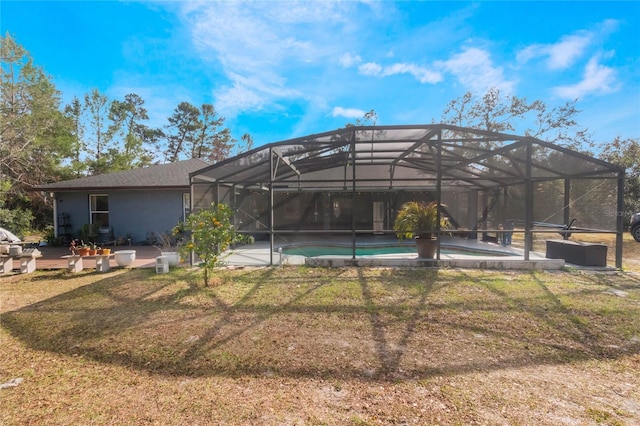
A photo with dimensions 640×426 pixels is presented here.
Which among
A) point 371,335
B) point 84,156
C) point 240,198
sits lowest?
point 371,335

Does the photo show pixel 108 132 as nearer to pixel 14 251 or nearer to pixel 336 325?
pixel 14 251

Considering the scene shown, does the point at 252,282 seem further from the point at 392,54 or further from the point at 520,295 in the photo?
the point at 392,54

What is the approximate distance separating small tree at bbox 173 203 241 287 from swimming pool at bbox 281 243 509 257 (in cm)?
403

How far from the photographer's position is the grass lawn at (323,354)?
84.0 inches

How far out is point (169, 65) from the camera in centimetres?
1270

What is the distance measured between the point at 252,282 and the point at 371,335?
301cm

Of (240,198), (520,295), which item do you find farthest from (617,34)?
(240,198)

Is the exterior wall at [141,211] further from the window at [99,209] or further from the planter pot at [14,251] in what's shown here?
the planter pot at [14,251]

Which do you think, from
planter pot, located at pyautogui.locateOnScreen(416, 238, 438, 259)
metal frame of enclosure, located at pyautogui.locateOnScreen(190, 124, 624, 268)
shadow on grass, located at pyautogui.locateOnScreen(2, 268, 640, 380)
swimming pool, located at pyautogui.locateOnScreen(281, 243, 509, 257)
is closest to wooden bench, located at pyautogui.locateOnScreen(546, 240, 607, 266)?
metal frame of enclosure, located at pyautogui.locateOnScreen(190, 124, 624, 268)

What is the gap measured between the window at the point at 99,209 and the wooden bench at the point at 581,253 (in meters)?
15.0

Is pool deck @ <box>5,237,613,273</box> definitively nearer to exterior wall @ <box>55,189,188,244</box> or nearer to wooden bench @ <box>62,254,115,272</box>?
wooden bench @ <box>62,254,115,272</box>

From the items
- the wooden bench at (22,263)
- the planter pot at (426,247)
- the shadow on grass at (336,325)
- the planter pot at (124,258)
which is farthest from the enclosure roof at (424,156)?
the wooden bench at (22,263)

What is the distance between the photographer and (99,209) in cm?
1135

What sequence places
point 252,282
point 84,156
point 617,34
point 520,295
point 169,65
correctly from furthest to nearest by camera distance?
point 84,156 < point 169,65 < point 617,34 < point 252,282 < point 520,295
